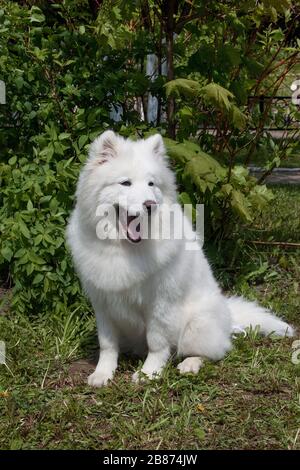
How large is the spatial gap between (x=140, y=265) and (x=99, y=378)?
0.75 m

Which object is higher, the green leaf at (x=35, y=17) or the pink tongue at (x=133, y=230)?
the green leaf at (x=35, y=17)

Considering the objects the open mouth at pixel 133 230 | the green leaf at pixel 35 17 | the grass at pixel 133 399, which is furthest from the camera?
the green leaf at pixel 35 17

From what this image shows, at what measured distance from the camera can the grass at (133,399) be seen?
3.25m

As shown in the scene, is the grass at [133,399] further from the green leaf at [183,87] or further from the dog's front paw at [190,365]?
the green leaf at [183,87]

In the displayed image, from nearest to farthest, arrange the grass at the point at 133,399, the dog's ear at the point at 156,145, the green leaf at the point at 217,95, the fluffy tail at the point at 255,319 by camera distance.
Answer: the grass at the point at 133,399 < the dog's ear at the point at 156,145 < the green leaf at the point at 217,95 < the fluffy tail at the point at 255,319

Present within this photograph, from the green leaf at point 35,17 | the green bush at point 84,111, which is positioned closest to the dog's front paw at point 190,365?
the green bush at point 84,111

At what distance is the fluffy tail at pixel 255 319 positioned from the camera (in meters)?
4.58

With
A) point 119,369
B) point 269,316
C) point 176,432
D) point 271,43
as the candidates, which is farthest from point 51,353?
point 271,43

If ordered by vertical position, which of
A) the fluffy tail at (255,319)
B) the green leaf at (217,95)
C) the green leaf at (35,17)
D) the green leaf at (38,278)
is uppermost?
the green leaf at (35,17)

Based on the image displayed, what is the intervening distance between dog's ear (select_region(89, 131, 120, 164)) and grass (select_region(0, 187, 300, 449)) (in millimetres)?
1347

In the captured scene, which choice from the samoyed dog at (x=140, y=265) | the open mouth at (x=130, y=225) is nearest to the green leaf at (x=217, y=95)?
the samoyed dog at (x=140, y=265)

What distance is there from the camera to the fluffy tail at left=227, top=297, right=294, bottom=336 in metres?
4.58

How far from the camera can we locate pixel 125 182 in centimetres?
356

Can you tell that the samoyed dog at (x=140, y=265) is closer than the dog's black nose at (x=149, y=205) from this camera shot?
No
